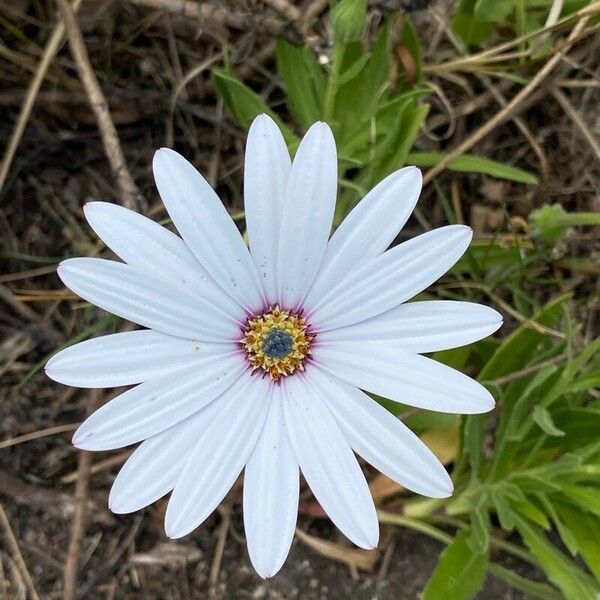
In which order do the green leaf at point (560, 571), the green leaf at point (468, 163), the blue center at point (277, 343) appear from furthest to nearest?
the green leaf at point (468, 163)
the green leaf at point (560, 571)
the blue center at point (277, 343)

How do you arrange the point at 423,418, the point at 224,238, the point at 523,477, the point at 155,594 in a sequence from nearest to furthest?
the point at 224,238 < the point at 523,477 < the point at 423,418 < the point at 155,594

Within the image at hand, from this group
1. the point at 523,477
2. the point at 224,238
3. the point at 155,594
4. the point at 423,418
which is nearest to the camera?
the point at 224,238

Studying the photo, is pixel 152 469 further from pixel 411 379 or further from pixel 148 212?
pixel 148 212

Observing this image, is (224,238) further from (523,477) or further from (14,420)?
(14,420)

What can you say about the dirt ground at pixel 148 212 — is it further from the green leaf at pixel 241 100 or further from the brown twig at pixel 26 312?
the green leaf at pixel 241 100

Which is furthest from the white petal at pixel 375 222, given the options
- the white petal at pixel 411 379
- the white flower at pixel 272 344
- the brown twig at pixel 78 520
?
the brown twig at pixel 78 520

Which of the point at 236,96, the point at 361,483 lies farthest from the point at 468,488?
the point at 236,96

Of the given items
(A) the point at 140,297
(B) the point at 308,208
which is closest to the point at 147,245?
(A) the point at 140,297
